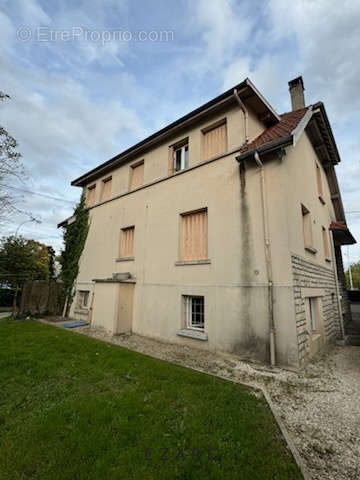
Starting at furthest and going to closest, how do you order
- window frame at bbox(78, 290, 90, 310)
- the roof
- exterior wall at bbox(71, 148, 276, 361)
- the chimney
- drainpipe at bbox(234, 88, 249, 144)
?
window frame at bbox(78, 290, 90, 310) → the chimney → the roof → drainpipe at bbox(234, 88, 249, 144) → exterior wall at bbox(71, 148, 276, 361)

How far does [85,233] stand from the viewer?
12008 mm

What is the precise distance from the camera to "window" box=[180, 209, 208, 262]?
7.14 metres

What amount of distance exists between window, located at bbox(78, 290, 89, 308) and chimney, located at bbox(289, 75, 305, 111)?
14098 millimetres

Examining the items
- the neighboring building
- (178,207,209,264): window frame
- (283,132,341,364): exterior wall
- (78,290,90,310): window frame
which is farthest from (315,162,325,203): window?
(78,290,90,310): window frame

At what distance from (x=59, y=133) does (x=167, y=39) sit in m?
9.45

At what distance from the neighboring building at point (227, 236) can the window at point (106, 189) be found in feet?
3.88

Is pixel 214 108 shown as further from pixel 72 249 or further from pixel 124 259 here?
pixel 72 249

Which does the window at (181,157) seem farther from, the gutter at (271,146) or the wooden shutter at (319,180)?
the wooden shutter at (319,180)

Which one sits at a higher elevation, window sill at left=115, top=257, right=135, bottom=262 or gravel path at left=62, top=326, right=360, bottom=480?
window sill at left=115, top=257, right=135, bottom=262

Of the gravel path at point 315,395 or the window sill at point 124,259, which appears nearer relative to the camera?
the gravel path at point 315,395

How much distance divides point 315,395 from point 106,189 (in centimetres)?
1212

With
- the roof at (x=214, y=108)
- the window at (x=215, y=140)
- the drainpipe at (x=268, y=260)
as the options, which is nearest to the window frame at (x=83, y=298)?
the roof at (x=214, y=108)

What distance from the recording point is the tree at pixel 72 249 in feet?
38.4

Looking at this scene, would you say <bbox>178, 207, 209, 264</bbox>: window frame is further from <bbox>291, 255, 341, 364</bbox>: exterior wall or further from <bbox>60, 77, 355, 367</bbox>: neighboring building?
<bbox>291, 255, 341, 364</bbox>: exterior wall
